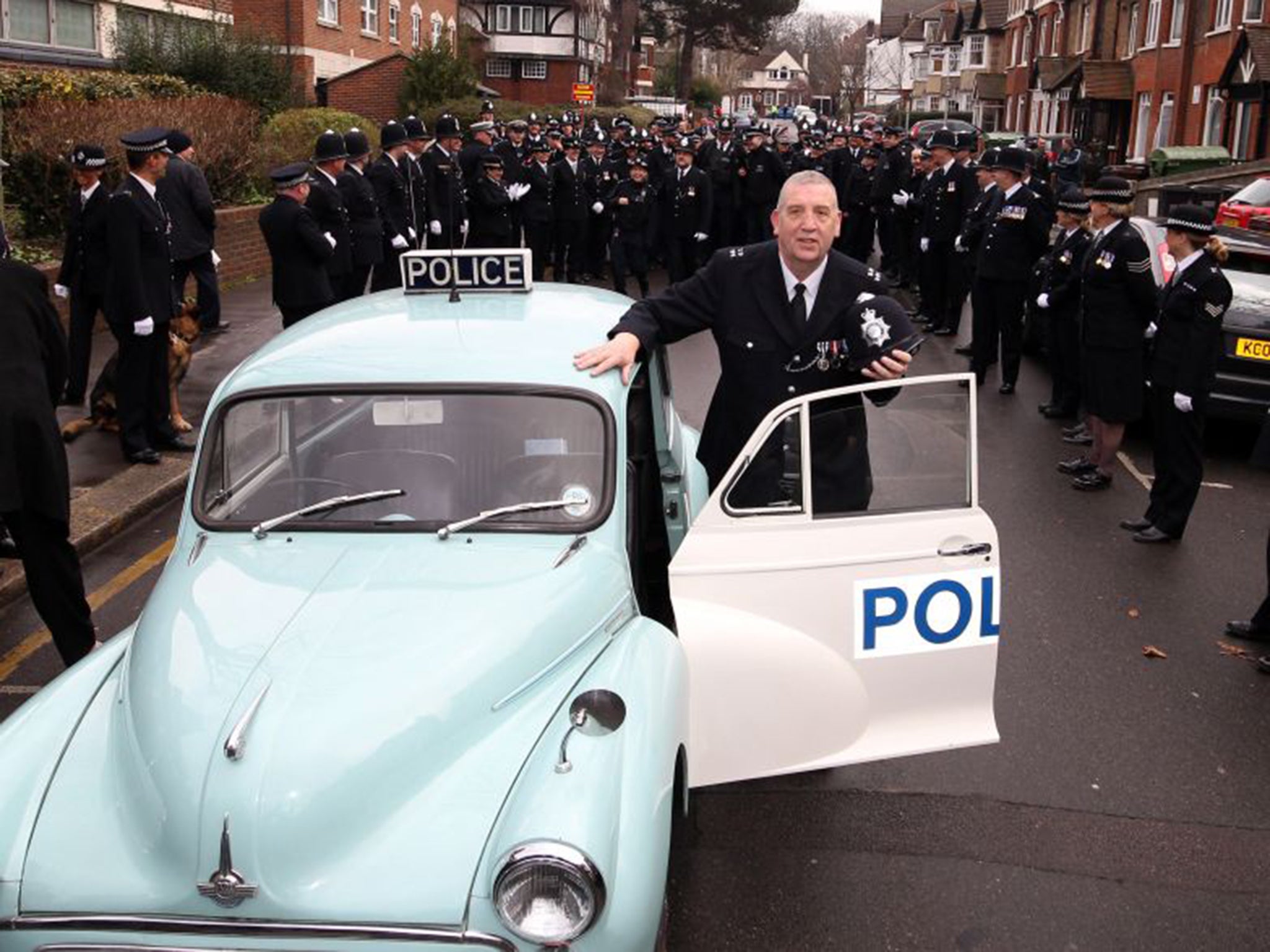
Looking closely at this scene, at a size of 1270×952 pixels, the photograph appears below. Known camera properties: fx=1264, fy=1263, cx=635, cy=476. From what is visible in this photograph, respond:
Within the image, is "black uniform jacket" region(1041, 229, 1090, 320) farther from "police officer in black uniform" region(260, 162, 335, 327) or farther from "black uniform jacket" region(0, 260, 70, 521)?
"black uniform jacket" region(0, 260, 70, 521)

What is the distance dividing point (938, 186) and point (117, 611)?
10.7 m

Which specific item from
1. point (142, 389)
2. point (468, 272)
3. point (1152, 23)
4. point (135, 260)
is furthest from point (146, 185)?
point (1152, 23)

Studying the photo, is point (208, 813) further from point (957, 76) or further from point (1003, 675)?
point (957, 76)

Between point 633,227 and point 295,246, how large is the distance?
25.2 feet

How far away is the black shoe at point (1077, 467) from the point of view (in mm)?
8914

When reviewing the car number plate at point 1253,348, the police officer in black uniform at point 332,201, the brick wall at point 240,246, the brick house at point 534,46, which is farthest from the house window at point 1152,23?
the police officer in black uniform at point 332,201

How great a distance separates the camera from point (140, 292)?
8.20 metres

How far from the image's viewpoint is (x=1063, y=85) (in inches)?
2036

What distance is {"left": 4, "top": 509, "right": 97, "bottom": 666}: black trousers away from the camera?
5.13 metres

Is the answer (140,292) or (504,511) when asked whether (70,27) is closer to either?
(140,292)

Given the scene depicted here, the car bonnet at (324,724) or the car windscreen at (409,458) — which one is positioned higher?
Answer: the car windscreen at (409,458)

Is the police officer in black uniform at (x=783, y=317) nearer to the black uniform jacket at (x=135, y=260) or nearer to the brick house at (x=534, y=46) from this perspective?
the black uniform jacket at (x=135, y=260)

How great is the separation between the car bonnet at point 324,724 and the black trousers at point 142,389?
5039 millimetres

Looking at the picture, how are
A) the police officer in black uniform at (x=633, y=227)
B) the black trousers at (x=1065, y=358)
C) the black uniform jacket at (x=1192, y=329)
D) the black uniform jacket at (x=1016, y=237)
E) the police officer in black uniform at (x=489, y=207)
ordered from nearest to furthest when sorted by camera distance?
1. the black uniform jacket at (x=1192, y=329)
2. the black trousers at (x=1065, y=358)
3. the black uniform jacket at (x=1016, y=237)
4. the police officer in black uniform at (x=489, y=207)
5. the police officer in black uniform at (x=633, y=227)
